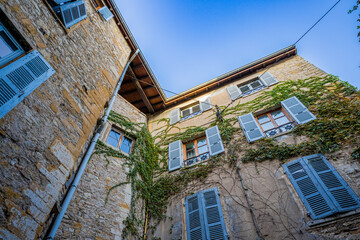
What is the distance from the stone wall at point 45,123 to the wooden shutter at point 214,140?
3.81m

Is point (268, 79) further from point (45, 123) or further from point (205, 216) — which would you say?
point (45, 123)

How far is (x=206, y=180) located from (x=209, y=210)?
970 mm

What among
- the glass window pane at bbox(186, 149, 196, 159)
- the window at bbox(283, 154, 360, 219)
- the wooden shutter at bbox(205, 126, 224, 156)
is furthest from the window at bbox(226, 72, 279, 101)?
the window at bbox(283, 154, 360, 219)

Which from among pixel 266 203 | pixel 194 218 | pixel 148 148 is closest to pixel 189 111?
pixel 148 148

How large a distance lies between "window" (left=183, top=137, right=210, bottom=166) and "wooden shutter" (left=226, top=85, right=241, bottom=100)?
2356 mm

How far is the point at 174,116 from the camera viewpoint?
9539 millimetres

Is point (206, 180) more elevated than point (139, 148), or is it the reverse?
point (139, 148)

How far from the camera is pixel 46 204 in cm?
235

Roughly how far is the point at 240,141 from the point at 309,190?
242 centimetres

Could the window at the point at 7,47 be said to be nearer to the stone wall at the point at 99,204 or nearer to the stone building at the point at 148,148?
the stone building at the point at 148,148

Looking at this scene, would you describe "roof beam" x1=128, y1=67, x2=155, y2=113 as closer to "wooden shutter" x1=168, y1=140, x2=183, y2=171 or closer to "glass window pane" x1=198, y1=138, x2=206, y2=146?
"wooden shutter" x1=168, y1=140, x2=183, y2=171

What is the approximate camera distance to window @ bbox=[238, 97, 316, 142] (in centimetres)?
615

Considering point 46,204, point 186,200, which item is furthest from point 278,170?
point 46,204

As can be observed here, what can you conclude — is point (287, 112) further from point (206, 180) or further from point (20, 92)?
point (20, 92)
